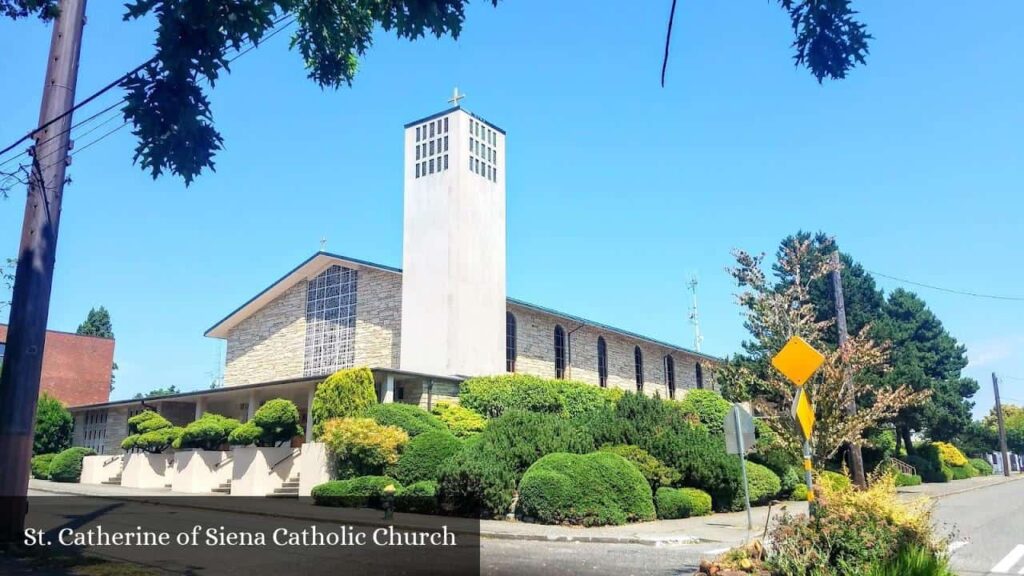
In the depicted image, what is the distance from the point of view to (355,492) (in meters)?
18.5

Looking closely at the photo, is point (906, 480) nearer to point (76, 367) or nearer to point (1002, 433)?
point (1002, 433)

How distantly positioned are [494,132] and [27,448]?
72.5 ft

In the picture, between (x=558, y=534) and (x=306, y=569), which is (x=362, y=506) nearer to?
(x=558, y=534)

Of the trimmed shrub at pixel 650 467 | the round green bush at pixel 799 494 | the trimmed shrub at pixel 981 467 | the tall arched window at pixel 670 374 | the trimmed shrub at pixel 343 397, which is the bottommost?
the trimmed shrub at pixel 981 467

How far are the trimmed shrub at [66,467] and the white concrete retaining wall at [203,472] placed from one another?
890cm

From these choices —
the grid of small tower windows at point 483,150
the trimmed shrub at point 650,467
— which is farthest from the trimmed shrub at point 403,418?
the grid of small tower windows at point 483,150

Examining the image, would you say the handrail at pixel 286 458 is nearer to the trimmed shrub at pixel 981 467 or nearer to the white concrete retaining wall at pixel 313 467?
the white concrete retaining wall at pixel 313 467

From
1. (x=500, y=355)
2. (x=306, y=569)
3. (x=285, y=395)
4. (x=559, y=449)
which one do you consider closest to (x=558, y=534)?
(x=559, y=449)

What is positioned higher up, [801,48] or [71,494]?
[801,48]

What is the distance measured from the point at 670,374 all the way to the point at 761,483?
777 inches

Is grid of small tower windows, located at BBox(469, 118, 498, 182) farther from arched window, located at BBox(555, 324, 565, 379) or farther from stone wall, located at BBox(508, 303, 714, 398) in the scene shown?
arched window, located at BBox(555, 324, 565, 379)

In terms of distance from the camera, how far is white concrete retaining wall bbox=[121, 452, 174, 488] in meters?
27.9

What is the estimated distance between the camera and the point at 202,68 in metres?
4.74

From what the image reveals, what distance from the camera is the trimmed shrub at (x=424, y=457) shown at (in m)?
18.8
